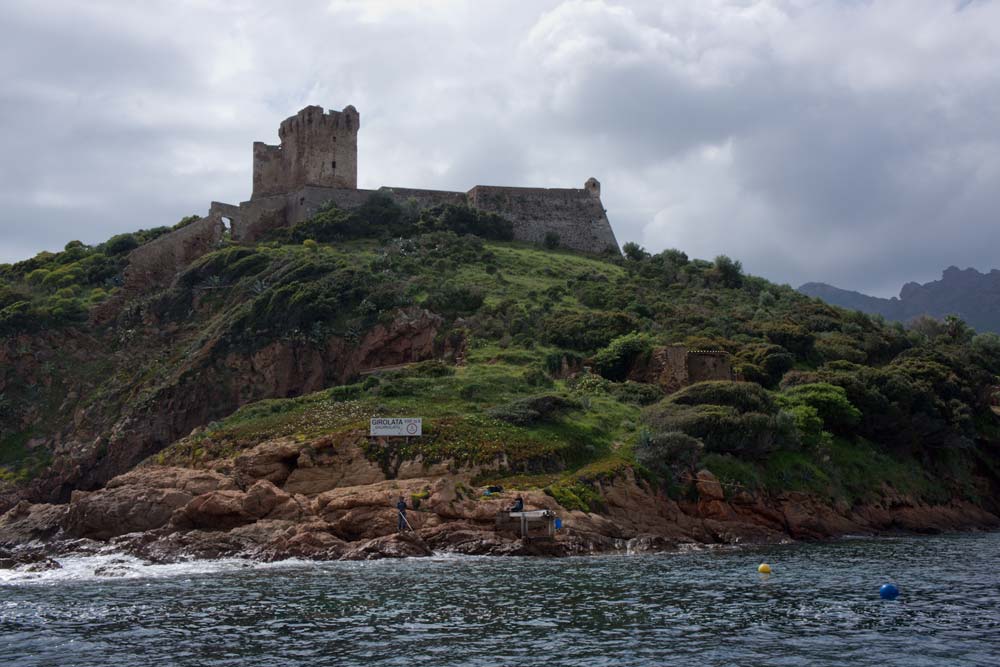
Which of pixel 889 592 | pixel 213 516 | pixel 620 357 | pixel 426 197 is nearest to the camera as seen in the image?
pixel 889 592

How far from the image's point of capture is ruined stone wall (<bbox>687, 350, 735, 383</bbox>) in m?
48.1

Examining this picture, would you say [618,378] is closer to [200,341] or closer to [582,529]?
[582,529]

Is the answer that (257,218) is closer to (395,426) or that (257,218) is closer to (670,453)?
(395,426)

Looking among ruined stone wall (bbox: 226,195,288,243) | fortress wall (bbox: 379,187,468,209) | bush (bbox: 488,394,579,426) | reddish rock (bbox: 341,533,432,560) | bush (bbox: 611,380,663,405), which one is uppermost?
fortress wall (bbox: 379,187,468,209)

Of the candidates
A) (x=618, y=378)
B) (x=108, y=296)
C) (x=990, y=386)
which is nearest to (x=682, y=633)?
(x=618, y=378)

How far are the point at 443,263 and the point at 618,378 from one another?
63.1ft

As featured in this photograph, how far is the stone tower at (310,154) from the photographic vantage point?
244ft

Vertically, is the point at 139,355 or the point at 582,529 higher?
the point at 139,355

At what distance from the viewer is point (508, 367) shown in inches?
1902

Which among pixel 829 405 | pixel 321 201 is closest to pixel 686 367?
pixel 829 405

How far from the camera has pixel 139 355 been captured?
55.9m

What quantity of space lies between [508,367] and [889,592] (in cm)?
2845

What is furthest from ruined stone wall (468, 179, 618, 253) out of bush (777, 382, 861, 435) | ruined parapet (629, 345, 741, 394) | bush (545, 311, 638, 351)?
bush (777, 382, 861, 435)

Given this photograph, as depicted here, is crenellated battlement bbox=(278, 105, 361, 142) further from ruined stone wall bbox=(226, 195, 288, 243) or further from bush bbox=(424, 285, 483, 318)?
bush bbox=(424, 285, 483, 318)
